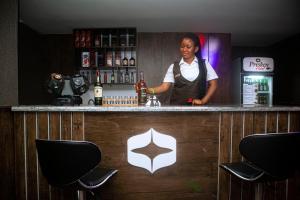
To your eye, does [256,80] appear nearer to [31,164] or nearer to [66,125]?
[66,125]

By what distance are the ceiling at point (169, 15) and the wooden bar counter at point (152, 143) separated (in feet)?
6.69

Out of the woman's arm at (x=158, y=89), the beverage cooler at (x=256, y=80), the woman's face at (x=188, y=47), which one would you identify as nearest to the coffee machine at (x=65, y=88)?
the woman's arm at (x=158, y=89)

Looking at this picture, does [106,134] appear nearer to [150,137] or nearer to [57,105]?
[150,137]

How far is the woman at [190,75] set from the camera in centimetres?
248

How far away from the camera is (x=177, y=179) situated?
1.80m

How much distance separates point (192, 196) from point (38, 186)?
1.28 meters

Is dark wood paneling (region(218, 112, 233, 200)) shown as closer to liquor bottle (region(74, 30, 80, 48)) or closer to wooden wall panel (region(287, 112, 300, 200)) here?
wooden wall panel (region(287, 112, 300, 200))

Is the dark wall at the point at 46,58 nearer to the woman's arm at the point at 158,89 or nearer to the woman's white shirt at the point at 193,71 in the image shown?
the woman's arm at the point at 158,89

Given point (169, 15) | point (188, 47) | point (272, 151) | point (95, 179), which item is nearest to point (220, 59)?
point (169, 15)

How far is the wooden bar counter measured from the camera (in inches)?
69.2

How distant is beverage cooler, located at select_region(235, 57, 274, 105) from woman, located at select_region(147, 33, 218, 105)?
2519 millimetres

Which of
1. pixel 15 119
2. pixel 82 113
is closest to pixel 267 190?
pixel 82 113

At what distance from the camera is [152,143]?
1.75 metres

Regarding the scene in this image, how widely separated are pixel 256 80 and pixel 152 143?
12.9 feet
